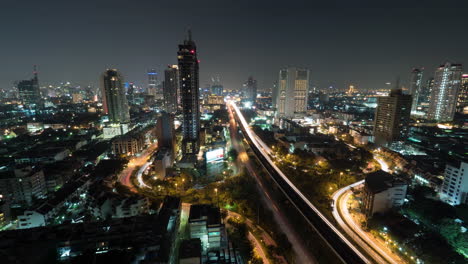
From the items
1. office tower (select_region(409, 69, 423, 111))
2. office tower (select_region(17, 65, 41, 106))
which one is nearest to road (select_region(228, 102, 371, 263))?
office tower (select_region(409, 69, 423, 111))

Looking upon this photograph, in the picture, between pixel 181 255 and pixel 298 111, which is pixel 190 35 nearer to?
pixel 181 255

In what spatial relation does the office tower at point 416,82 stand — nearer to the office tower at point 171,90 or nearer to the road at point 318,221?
the road at point 318,221

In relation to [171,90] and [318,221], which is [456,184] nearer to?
[318,221]

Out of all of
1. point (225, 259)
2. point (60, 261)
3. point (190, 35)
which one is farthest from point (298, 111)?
point (60, 261)

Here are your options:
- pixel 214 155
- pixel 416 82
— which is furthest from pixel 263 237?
pixel 416 82

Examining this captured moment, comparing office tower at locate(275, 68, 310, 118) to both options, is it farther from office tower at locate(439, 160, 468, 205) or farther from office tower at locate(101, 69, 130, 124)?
office tower at locate(439, 160, 468, 205)

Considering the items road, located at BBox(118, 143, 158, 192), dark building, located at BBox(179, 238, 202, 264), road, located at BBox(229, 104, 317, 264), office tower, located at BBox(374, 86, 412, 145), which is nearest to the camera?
dark building, located at BBox(179, 238, 202, 264)
